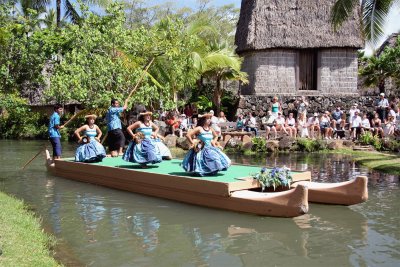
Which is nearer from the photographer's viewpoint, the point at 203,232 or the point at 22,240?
the point at 22,240

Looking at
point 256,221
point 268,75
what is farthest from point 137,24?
point 256,221

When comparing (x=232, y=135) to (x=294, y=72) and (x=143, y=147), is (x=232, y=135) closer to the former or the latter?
(x=294, y=72)

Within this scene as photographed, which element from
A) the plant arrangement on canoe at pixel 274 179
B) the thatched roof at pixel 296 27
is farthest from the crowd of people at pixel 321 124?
the plant arrangement on canoe at pixel 274 179

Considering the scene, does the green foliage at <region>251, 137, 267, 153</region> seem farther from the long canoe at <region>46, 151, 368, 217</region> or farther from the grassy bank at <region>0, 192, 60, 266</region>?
the grassy bank at <region>0, 192, 60, 266</region>

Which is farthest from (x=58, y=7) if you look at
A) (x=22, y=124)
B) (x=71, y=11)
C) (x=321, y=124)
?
(x=321, y=124)

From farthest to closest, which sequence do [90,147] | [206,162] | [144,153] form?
[90,147]
[144,153]
[206,162]

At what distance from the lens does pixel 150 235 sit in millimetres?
7027

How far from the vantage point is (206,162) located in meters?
8.86

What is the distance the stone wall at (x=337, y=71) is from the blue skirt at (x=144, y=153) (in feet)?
47.5

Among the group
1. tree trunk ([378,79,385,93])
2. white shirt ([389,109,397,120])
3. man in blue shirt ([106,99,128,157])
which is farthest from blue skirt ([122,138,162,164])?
tree trunk ([378,79,385,93])

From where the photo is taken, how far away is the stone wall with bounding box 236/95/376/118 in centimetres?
2252

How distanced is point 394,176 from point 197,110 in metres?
14.0

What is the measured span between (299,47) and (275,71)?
146 centimetres

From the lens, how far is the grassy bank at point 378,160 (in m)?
12.8
